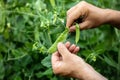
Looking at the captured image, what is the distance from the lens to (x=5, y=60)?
1896mm

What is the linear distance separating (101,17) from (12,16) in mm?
549

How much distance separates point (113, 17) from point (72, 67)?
0.37 meters

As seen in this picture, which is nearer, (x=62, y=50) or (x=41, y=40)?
(x=62, y=50)

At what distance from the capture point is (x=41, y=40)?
5.59 ft

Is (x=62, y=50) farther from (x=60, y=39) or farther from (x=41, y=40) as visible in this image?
(x=41, y=40)

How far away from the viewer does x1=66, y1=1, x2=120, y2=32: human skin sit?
145cm

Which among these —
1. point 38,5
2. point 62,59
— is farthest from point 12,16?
point 62,59

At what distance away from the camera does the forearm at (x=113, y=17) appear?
5.10 ft

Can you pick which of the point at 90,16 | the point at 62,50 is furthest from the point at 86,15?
the point at 62,50

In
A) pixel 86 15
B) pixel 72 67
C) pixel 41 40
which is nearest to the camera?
pixel 72 67

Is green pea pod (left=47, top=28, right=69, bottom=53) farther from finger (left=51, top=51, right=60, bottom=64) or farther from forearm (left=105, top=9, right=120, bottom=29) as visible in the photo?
forearm (left=105, top=9, right=120, bottom=29)

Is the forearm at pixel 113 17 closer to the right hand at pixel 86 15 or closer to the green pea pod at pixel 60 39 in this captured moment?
the right hand at pixel 86 15

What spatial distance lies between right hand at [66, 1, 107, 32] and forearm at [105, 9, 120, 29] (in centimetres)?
1

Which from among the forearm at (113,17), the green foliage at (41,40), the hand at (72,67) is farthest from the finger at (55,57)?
the forearm at (113,17)
